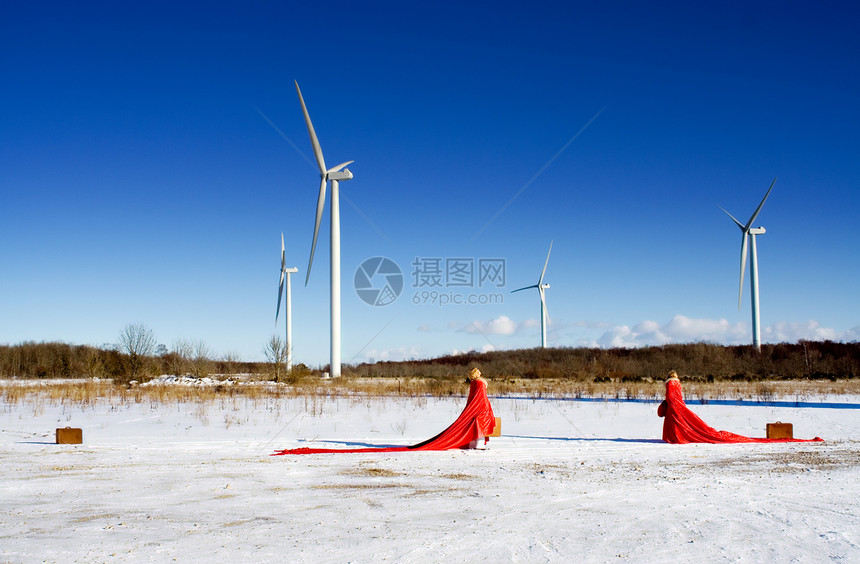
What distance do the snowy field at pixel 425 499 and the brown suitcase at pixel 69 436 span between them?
20 cm

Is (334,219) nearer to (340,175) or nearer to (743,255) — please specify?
(340,175)

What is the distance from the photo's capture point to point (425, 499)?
8602mm

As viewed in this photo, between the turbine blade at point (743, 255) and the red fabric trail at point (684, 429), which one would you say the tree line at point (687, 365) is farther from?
the red fabric trail at point (684, 429)

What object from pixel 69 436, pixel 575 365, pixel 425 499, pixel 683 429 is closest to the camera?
pixel 425 499

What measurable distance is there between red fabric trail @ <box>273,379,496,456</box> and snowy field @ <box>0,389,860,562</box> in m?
0.47

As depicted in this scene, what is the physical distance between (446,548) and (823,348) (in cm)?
6793

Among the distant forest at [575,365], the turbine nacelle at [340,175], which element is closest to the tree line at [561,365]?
the distant forest at [575,365]

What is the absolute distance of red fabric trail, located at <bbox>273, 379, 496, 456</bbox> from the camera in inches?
513

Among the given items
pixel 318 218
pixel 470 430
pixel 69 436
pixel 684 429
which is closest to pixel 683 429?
pixel 684 429

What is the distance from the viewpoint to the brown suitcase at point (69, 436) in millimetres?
13828

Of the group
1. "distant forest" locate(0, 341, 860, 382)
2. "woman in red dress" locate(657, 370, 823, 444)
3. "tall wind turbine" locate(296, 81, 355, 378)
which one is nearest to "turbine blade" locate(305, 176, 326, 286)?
"tall wind turbine" locate(296, 81, 355, 378)

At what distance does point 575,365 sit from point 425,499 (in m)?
52.9

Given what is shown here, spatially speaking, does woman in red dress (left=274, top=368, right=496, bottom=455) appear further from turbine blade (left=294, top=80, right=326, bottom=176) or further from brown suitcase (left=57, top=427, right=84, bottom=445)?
turbine blade (left=294, top=80, right=326, bottom=176)

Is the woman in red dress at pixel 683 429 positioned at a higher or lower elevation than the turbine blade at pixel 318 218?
lower
